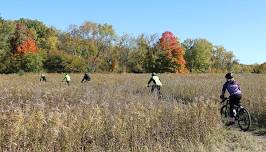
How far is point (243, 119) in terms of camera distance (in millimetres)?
13367

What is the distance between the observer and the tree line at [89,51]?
7744 centimetres

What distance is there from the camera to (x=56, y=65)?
79.4m

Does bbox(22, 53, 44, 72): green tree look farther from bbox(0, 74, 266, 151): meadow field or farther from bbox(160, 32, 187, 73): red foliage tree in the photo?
bbox(0, 74, 266, 151): meadow field

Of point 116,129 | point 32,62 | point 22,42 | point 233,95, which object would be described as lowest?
point 116,129

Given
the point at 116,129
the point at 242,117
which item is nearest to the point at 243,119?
the point at 242,117

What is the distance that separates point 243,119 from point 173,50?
74714 millimetres

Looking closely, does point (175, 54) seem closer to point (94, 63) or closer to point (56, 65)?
point (94, 63)

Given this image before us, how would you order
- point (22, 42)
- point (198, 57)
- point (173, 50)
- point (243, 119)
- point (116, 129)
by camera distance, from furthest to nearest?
point (198, 57), point (173, 50), point (22, 42), point (243, 119), point (116, 129)

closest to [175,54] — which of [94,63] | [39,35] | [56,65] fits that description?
[94,63]

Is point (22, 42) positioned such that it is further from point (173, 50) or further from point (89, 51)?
point (173, 50)

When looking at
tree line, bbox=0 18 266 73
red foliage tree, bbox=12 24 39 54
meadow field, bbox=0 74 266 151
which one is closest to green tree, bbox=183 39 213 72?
tree line, bbox=0 18 266 73

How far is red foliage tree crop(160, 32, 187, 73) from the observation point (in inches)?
3364

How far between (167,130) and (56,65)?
234 feet

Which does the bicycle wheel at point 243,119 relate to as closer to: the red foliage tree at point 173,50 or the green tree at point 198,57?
the red foliage tree at point 173,50
